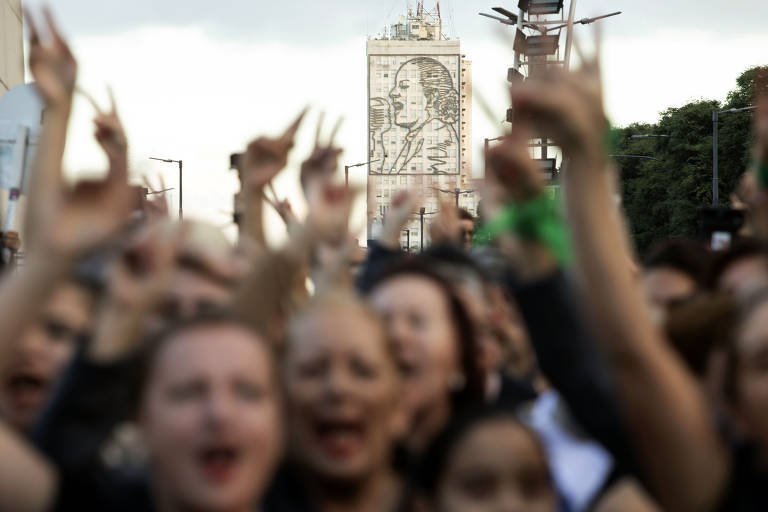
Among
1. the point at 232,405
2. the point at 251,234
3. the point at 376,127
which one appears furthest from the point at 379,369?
the point at 376,127

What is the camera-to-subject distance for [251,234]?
177 inches

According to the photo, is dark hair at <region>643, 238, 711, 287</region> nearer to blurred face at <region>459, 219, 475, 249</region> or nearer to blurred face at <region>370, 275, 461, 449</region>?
blurred face at <region>370, 275, 461, 449</region>

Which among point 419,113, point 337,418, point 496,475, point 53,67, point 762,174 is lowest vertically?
point 496,475

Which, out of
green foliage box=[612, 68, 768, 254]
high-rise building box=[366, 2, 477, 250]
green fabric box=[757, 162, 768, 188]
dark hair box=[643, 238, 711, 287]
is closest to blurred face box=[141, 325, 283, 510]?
green fabric box=[757, 162, 768, 188]

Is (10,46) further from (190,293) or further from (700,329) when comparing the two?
(700,329)

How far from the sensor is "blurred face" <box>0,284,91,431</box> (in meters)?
3.36

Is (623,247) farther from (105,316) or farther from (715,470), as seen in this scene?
(105,316)

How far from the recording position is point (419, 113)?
15188 centimetres

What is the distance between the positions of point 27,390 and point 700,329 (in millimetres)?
1803

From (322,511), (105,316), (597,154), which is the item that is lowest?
(322,511)

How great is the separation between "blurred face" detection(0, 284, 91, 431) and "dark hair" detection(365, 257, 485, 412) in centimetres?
108

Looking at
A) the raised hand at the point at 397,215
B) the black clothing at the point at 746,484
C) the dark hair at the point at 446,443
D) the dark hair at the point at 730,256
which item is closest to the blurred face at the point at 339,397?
the dark hair at the point at 446,443

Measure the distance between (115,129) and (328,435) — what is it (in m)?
1.67

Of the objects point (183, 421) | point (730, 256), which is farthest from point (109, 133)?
point (730, 256)
